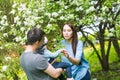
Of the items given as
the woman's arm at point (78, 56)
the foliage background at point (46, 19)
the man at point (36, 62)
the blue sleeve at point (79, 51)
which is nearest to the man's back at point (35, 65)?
the man at point (36, 62)

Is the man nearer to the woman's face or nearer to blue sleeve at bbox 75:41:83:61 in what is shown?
blue sleeve at bbox 75:41:83:61

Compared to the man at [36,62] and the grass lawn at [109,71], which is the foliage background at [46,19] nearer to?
the man at [36,62]

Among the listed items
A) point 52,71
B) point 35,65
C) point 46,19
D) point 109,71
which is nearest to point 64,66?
point 52,71

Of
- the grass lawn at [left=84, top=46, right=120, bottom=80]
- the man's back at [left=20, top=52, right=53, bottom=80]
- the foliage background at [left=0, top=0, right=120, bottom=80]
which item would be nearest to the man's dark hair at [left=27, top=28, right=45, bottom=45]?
the man's back at [left=20, top=52, right=53, bottom=80]


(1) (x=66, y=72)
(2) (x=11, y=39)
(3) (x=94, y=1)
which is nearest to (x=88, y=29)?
(3) (x=94, y=1)

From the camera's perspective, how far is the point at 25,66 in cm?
425

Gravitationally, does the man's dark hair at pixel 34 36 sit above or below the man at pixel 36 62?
above

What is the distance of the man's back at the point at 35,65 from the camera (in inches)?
163

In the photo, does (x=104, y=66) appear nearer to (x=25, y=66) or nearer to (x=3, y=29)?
(x=3, y=29)

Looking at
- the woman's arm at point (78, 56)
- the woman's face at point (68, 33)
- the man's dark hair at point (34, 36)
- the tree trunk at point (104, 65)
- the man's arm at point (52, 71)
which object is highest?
the man's dark hair at point (34, 36)

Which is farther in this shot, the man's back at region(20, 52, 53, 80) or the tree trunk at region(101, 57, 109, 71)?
the tree trunk at region(101, 57, 109, 71)

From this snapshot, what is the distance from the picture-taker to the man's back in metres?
4.13

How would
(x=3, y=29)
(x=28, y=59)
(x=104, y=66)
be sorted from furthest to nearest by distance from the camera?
(x=104, y=66)
(x=3, y=29)
(x=28, y=59)

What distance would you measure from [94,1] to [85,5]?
677 millimetres
